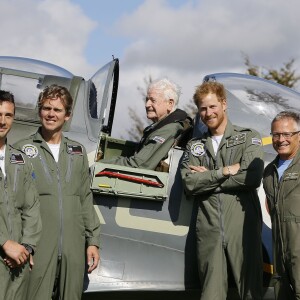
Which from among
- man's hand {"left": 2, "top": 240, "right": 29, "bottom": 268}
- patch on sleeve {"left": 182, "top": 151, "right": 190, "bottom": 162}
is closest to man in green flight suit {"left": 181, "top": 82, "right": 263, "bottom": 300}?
patch on sleeve {"left": 182, "top": 151, "right": 190, "bottom": 162}

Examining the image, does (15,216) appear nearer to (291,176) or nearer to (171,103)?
(291,176)

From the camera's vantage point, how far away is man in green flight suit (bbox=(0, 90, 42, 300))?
434 cm

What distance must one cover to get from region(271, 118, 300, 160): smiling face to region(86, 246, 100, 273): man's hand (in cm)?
158

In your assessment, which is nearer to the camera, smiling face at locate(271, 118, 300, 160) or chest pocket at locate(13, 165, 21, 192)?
chest pocket at locate(13, 165, 21, 192)

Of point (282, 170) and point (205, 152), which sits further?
point (205, 152)

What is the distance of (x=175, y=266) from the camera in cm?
568

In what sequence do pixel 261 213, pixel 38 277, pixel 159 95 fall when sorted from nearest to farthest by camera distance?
pixel 38 277, pixel 261 213, pixel 159 95

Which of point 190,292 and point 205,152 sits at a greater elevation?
point 205,152

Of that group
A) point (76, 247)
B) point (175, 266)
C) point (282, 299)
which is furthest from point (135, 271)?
point (282, 299)

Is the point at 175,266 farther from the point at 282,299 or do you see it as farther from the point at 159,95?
the point at 159,95

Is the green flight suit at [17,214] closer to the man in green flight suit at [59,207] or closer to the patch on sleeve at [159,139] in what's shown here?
the man in green flight suit at [59,207]

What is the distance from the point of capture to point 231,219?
525cm

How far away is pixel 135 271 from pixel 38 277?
1.07 metres

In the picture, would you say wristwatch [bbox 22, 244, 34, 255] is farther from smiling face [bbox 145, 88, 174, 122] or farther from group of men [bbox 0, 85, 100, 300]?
smiling face [bbox 145, 88, 174, 122]
